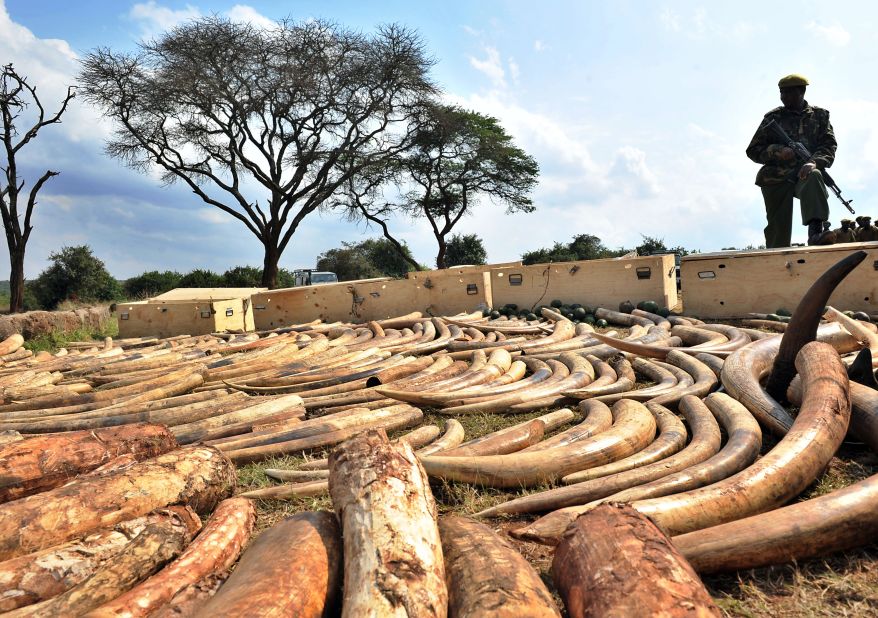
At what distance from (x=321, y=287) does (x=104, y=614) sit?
29.1 feet

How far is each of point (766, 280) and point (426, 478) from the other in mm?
6760

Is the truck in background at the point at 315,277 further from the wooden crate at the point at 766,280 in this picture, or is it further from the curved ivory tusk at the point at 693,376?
the curved ivory tusk at the point at 693,376

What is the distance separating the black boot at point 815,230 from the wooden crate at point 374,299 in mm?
4724

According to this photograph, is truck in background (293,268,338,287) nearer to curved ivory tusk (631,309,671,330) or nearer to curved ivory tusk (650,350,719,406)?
curved ivory tusk (631,309,671,330)

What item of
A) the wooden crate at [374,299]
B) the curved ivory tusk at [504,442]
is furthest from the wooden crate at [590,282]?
the curved ivory tusk at [504,442]

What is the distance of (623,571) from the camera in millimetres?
1501

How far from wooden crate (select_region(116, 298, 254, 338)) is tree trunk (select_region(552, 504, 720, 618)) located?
9337 mm

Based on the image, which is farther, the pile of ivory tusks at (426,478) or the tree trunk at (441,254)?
the tree trunk at (441,254)

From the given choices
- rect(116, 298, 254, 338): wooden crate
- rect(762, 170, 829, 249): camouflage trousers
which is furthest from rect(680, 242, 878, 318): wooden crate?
rect(116, 298, 254, 338): wooden crate

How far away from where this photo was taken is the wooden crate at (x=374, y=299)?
9445 millimetres

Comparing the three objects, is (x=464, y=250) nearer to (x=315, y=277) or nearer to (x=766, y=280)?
(x=315, y=277)

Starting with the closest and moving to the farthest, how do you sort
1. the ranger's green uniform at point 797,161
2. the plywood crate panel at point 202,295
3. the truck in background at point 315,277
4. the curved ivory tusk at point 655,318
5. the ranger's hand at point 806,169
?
1. the curved ivory tusk at point 655,318
2. the ranger's hand at point 806,169
3. the ranger's green uniform at point 797,161
4. the plywood crate panel at point 202,295
5. the truck in background at point 315,277

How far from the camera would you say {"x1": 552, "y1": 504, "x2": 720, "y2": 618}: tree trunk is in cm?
138

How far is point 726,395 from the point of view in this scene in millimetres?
3334
